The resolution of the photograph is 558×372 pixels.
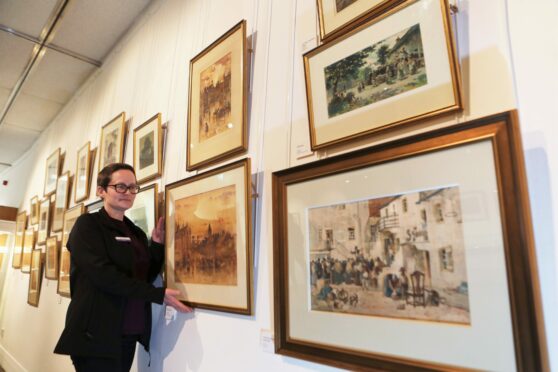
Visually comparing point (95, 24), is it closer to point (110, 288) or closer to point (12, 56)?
point (12, 56)

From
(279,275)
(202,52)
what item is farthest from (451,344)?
(202,52)

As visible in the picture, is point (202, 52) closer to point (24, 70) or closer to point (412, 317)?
point (412, 317)

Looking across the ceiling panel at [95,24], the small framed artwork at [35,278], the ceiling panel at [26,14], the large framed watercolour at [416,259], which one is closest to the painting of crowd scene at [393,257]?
the large framed watercolour at [416,259]

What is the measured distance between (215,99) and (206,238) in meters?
0.67

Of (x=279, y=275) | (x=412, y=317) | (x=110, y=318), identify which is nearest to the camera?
(x=412, y=317)

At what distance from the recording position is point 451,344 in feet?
2.63

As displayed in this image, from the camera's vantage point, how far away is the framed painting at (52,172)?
4297 millimetres

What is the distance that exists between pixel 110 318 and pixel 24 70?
136 inches

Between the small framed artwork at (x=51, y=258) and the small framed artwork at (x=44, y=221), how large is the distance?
0.31 m

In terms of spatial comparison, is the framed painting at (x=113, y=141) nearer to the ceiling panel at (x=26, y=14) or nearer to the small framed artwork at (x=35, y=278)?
the ceiling panel at (x=26, y=14)

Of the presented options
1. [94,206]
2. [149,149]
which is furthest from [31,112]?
[149,149]

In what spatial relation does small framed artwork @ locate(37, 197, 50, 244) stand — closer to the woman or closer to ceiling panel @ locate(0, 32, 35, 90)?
ceiling panel @ locate(0, 32, 35, 90)

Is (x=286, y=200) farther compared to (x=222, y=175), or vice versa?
(x=222, y=175)

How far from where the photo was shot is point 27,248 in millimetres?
4992
